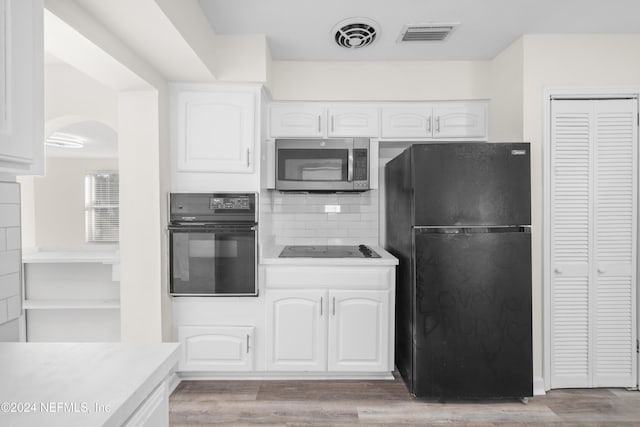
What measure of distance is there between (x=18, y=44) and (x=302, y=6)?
161cm

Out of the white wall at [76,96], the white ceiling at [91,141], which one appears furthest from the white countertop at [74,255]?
the white ceiling at [91,141]

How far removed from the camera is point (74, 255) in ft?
8.84

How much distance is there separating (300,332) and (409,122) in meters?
1.80

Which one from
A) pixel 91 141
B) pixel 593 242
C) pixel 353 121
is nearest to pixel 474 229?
pixel 593 242

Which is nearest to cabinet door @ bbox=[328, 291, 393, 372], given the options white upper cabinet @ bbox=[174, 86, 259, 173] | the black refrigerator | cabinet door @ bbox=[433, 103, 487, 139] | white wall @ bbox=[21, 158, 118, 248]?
the black refrigerator

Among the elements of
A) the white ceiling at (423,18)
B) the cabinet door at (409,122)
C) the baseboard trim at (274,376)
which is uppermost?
the white ceiling at (423,18)

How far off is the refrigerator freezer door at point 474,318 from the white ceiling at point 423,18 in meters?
1.33

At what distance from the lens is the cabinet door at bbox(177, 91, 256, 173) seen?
2701 mm

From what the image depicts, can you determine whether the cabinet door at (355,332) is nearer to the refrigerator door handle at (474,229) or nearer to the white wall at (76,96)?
the refrigerator door handle at (474,229)

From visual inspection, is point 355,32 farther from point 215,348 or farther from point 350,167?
point 215,348

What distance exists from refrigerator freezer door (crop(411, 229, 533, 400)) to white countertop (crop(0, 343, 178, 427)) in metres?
1.72

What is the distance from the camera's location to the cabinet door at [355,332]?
2689mm

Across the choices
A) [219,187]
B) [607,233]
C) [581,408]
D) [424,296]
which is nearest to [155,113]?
[219,187]

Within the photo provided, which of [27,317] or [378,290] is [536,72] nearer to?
[378,290]
